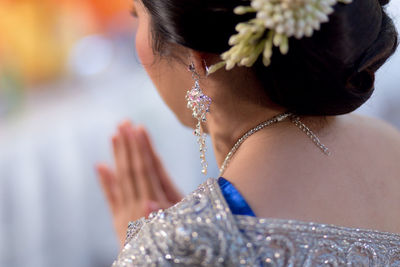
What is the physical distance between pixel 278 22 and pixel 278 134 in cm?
20

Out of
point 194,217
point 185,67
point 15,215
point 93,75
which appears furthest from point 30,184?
point 194,217

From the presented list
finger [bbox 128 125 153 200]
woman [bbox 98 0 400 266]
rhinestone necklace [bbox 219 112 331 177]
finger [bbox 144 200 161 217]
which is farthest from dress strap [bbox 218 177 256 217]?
finger [bbox 128 125 153 200]

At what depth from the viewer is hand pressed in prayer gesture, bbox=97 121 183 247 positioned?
3.86 ft

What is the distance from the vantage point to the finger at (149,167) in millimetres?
1195

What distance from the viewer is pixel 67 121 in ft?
7.01

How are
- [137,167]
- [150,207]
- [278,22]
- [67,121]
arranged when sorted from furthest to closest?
[67,121] → [137,167] → [150,207] → [278,22]

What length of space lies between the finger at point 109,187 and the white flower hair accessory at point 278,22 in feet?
2.18

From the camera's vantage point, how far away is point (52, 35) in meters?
2.35

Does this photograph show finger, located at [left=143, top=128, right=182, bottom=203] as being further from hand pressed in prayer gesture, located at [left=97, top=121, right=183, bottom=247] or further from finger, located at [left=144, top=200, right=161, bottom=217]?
finger, located at [left=144, top=200, right=161, bottom=217]

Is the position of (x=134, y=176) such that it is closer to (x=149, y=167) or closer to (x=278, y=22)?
(x=149, y=167)

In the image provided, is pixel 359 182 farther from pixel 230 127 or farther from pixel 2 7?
pixel 2 7

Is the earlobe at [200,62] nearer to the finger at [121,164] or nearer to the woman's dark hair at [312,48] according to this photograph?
the woman's dark hair at [312,48]

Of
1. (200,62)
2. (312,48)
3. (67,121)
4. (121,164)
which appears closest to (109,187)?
(121,164)

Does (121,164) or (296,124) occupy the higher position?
(296,124)
